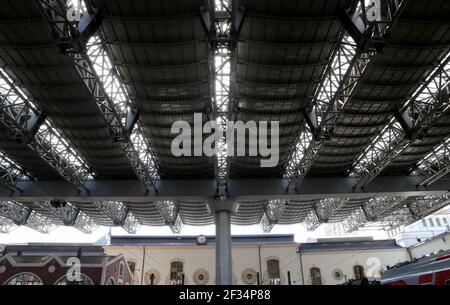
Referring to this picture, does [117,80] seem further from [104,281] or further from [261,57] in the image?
[104,281]

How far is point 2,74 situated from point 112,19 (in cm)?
825

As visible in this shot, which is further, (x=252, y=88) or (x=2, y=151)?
(x=2, y=151)

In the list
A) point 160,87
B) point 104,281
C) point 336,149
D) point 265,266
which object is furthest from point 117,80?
point 265,266

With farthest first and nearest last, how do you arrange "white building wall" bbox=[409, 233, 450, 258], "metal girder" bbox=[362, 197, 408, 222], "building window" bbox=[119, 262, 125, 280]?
"white building wall" bbox=[409, 233, 450, 258]
"metal girder" bbox=[362, 197, 408, 222]
"building window" bbox=[119, 262, 125, 280]

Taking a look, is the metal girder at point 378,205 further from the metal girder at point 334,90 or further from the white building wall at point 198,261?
the metal girder at point 334,90

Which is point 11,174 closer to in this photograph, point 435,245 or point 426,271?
point 426,271

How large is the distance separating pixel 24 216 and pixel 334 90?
4065cm

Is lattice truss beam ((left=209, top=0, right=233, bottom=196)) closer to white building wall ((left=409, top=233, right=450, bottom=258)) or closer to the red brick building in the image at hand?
the red brick building

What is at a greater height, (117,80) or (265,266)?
(117,80)

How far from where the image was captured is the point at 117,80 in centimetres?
1888

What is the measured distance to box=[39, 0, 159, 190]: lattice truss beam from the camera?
1366cm

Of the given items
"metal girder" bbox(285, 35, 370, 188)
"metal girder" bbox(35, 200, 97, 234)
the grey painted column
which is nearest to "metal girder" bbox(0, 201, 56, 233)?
"metal girder" bbox(35, 200, 97, 234)

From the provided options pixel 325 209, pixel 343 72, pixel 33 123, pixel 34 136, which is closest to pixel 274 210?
pixel 325 209

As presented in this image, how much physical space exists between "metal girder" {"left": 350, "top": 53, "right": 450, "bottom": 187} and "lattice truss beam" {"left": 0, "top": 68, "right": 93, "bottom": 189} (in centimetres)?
2275
